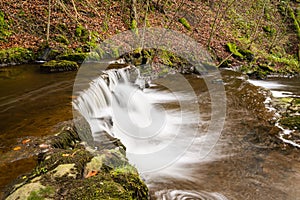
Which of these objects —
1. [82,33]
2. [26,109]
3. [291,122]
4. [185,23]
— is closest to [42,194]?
[26,109]

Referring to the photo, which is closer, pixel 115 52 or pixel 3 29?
pixel 3 29

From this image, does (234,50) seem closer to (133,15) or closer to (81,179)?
(133,15)

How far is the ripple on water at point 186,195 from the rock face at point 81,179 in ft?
3.27

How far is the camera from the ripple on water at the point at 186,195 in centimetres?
407

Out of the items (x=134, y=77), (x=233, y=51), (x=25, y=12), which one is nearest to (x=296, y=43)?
(x=233, y=51)

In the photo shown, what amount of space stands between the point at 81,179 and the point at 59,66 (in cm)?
728

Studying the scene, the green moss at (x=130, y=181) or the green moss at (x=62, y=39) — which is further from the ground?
the green moss at (x=62, y=39)

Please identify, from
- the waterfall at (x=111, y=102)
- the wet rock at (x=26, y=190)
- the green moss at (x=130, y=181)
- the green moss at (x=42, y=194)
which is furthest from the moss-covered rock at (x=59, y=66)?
the green moss at (x=42, y=194)

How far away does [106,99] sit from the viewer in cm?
746

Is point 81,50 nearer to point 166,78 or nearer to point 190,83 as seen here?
point 166,78

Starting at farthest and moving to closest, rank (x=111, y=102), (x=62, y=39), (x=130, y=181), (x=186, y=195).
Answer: (x=62, y=39), (x=111, y=102), (x=186, y=195), (x=130, y=181)

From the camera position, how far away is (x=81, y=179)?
263 cm

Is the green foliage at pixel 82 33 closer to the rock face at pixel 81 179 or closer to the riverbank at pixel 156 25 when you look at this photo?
the riverbank at pixel 156 25

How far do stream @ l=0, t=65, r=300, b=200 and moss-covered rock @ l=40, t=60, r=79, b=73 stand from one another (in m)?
0.48
